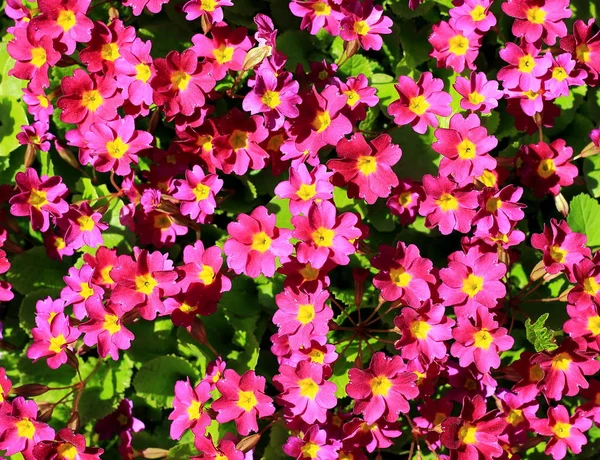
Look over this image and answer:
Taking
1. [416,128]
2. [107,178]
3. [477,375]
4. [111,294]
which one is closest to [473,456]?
[477,375]

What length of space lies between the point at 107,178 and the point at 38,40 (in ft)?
1.91

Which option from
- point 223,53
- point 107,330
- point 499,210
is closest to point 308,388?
point 107,330

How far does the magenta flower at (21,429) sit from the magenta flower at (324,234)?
0.97 metres

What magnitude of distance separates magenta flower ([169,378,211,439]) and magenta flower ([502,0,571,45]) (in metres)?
1.43

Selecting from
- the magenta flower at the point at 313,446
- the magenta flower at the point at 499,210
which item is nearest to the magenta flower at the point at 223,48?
the magenta flower at the point at 499,210

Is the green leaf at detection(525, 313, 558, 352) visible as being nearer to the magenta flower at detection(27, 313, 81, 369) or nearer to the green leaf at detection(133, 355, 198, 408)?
the green leaf at detection(133, 355, 198, 408)

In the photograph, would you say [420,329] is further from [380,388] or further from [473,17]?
[473,17]

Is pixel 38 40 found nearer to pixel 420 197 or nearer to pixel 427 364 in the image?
pixel 420 197

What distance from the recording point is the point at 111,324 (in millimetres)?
1920

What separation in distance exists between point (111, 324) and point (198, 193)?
47cm

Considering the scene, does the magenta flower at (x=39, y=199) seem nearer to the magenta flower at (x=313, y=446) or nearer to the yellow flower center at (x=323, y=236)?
the yellow flower center at (x=323, y=236)

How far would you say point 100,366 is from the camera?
241 cm

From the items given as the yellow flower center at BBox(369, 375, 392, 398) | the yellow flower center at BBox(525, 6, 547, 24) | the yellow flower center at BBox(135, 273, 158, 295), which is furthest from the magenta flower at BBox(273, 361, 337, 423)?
the yellow flower center at BBox(525, 6, 547, 24)

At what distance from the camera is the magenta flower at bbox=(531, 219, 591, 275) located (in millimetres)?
1882
